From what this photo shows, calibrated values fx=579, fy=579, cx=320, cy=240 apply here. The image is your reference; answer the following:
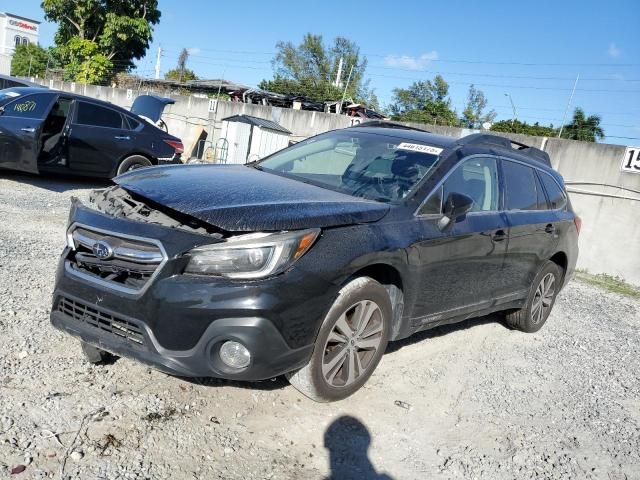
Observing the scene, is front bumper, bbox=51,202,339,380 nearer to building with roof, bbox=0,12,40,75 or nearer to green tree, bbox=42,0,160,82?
green tree, bbox=42,0,160,82

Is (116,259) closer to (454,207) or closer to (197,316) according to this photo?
(197,316)

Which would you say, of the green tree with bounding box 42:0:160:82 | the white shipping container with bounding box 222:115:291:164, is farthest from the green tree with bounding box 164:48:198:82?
the white shipping container with bounding box 222:115:291:164

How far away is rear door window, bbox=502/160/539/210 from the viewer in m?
4.93

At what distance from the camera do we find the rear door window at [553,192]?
18.5ft

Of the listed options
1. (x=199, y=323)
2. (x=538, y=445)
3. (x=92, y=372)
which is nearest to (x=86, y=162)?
(x=92, y=372)

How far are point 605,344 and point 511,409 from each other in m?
2.59

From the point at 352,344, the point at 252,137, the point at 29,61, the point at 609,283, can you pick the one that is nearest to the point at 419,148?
the point at 352,344

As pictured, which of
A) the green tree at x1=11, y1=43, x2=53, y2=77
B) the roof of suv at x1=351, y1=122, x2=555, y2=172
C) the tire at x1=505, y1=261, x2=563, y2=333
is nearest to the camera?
the roof of suv at x1=351, y1=122, x2=555, y2=172

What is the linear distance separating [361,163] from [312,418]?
1.92 meters

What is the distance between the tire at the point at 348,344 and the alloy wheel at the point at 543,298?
255 centimetres

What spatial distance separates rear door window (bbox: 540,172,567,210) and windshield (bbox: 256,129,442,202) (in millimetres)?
1858

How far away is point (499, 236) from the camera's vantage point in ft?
15.2

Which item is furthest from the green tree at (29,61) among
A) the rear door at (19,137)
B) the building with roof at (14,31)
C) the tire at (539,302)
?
the tire at (539,302)

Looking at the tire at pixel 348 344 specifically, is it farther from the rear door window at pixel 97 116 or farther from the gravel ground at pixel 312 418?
the rear door window at pixel 97 116
